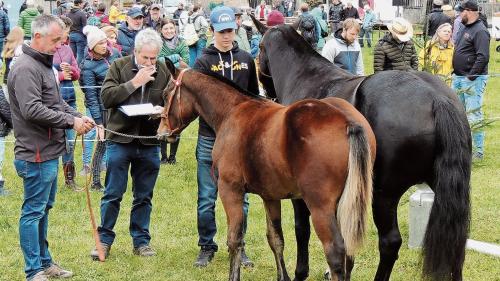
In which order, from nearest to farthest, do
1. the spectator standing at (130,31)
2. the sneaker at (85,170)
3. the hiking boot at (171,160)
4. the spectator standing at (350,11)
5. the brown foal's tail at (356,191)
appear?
the brown foal's tail at (356,191), the sneaker at (85,170), the hiking boot at (171,160), the spectator standing at (130,31), the spectator standing at (350,11)

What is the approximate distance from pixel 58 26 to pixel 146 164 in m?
1.56

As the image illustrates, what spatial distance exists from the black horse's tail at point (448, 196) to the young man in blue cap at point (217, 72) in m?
1.70

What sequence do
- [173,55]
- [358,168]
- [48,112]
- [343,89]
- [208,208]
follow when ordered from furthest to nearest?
[173,55] < [208,208] < [343,89] < [48,112] < [358,168]

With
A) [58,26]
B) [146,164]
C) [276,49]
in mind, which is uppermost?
[58,26]

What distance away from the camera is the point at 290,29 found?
647 centimetres

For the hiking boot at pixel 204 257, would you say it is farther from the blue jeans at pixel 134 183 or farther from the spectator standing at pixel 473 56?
the spectator standing at pixel 473 56

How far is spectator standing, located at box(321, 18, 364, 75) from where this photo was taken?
349 inches

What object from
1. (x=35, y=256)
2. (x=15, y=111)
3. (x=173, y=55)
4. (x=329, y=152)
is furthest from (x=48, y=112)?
(x=173, y=55)

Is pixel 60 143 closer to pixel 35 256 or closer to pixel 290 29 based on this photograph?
pixel 35 256

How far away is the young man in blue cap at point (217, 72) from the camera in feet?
20.0

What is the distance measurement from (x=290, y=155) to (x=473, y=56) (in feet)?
23.1

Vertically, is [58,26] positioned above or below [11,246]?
above

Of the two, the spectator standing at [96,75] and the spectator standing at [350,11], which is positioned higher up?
the spectator standing at [96,75]

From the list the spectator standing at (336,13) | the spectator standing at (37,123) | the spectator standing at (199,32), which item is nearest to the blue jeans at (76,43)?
the spectator standing at (199,32)
